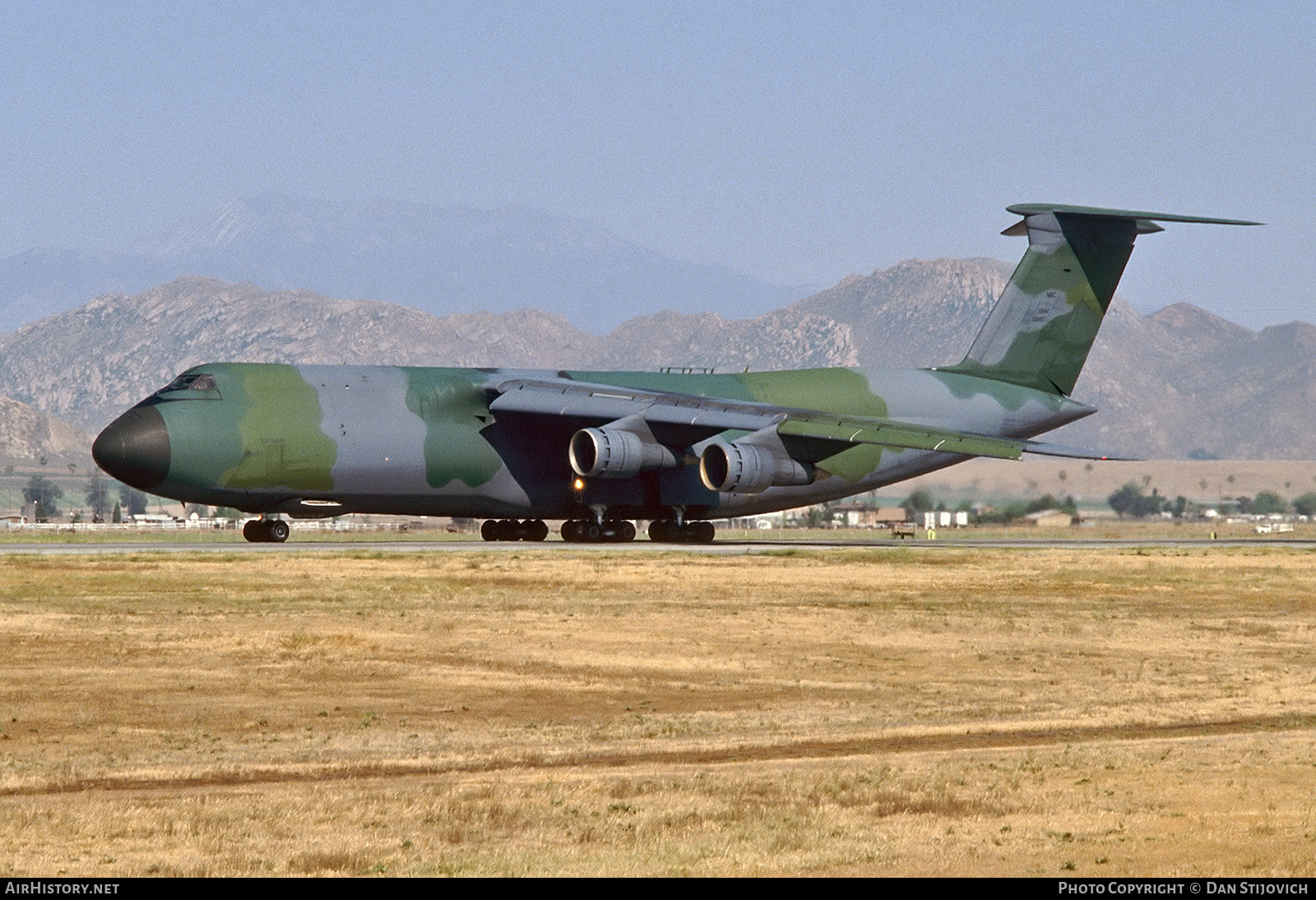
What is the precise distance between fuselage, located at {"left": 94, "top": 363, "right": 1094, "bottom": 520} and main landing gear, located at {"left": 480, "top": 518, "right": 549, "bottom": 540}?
2623mm

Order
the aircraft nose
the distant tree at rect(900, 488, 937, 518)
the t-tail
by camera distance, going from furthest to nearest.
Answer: the distant tree at rect(900, 488, 937, 518) → the t-tail → the aircraft nose

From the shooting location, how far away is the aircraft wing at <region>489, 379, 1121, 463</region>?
39.3 metres

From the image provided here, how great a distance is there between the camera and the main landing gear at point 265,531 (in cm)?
4278

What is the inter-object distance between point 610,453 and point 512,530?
6466 mm

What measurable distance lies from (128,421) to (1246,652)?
2350cm

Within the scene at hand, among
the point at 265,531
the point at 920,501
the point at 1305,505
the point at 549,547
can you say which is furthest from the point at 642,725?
the point at 1305,505

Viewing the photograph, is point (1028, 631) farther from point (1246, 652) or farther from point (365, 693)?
point (365, 693)

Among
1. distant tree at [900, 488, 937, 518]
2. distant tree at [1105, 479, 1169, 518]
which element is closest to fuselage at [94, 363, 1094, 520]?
distant tree at [900, 488, 937, 518]

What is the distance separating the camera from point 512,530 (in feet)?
148

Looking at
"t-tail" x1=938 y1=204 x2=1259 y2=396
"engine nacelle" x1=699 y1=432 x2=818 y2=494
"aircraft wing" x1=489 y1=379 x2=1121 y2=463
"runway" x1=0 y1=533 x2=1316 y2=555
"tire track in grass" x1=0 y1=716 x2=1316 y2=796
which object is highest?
"t-tail" x1=938 y1=204 x2=1259 y2=396

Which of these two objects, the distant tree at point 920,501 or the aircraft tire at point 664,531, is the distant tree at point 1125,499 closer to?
the distant tree at point 920,501

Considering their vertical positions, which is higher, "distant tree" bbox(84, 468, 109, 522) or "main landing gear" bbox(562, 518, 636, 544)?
"distant tree" bbox(84, 468, 109, 522)

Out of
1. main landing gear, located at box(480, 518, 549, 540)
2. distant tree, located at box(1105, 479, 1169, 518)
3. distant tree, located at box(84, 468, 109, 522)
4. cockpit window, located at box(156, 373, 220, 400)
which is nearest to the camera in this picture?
cockpit window, located at box(156, 373, 220, 400)

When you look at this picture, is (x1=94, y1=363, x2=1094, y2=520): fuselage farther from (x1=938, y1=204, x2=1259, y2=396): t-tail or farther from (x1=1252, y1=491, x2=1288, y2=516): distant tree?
(x1=1252, y1=491, x2=1288, y2=516): distant tree
